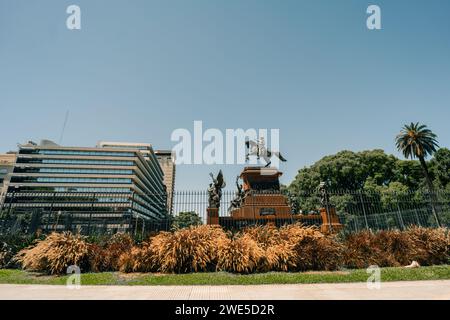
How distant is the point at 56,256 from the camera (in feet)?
25.3

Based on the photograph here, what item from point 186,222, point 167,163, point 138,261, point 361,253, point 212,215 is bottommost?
point 138,261

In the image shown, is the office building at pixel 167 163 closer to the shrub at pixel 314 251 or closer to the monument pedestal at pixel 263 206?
the monument pedestal at pixel 263 206

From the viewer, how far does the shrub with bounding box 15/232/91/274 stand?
7645mm

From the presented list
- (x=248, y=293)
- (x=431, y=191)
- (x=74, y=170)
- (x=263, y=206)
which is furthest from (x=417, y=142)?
(x=74, y=170)

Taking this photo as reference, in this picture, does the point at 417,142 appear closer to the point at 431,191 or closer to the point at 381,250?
the point at 431,191

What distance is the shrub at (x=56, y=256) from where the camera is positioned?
7645 mm

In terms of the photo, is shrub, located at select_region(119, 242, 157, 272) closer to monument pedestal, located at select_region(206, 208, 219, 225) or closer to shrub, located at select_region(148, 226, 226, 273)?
shrub, located at select_region(148, 226, 226, 273)

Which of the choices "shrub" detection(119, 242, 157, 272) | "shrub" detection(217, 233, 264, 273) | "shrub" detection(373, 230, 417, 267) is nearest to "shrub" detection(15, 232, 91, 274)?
"shrub" detection(119, 242, 157, 272)

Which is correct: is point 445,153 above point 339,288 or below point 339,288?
above
